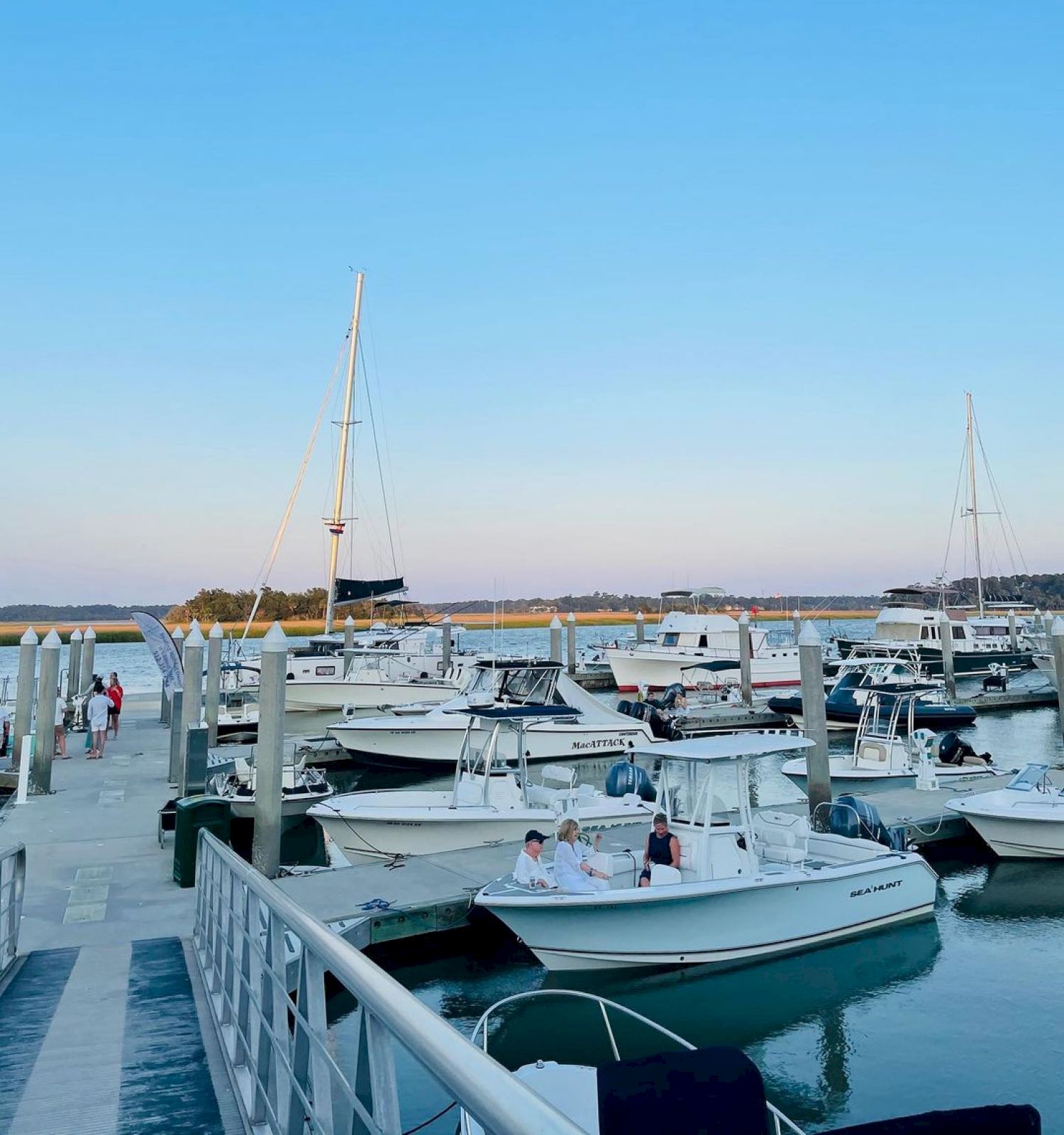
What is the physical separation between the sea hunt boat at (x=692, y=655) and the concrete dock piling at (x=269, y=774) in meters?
35.1

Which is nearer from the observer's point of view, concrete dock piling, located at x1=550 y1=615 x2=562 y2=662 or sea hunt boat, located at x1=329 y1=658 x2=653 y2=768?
sea hunt boat, located at x1=329 y1=658 x2=653 y2=768

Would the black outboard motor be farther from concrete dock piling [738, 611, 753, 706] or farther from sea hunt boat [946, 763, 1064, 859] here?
sea hunt boat [946, 763, 1064, 859]

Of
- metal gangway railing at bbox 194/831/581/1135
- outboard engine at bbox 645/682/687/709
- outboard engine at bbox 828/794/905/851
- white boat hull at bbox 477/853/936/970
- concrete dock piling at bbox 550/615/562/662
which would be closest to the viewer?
metal gangway railing at bbox 194/831/581/1135

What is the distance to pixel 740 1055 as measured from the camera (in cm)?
314

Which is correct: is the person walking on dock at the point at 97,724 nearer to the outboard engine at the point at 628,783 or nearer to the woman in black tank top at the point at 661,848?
the outboard engine at the point at 628,783

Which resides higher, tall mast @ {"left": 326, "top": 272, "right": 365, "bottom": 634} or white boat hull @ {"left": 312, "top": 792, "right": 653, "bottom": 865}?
tall mast @ {"left": 326, "top": 272, "right": 365, "bottom": 634}

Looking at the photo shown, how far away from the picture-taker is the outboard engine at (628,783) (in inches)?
685

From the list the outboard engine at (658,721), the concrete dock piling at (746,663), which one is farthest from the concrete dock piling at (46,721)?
the concrete dock piling at (746,663)

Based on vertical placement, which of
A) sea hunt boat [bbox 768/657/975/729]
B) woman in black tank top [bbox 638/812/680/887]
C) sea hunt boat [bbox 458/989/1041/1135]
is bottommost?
sea hunt boat [bbox 768/657/975/729]

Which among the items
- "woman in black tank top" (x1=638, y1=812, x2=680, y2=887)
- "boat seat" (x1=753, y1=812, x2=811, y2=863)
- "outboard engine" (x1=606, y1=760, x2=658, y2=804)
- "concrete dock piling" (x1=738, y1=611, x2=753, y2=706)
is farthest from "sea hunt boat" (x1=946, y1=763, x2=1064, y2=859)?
"concrete dock piling" (x1=738, y1=611, x2=753, y2=706)

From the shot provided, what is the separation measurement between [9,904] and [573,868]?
5.73 meters

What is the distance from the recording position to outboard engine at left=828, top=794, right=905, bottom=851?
45.3 ft

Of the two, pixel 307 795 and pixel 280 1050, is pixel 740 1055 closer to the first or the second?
pixel 280 1050

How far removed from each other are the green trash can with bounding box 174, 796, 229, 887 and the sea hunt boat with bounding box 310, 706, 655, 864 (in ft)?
14.4
